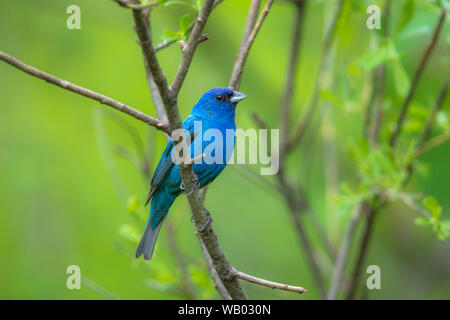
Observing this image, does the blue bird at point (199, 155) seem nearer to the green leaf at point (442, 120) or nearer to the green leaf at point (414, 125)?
the green leaf at point (414, 125)

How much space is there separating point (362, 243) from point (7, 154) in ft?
16.1

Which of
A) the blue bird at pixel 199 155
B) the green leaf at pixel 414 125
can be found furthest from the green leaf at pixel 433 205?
the blue bird at pixel 199 155

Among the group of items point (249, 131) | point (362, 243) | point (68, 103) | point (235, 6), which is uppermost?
point (235, 6)

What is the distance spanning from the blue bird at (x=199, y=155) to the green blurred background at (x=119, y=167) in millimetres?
1707

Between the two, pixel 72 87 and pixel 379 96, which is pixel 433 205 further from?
pixel 72 87

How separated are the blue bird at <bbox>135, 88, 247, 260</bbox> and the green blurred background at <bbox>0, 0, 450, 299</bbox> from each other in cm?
171

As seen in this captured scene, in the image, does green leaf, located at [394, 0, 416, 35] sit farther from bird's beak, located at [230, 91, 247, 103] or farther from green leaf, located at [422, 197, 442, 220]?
green leaf, located at [422, 197, 442, 220]

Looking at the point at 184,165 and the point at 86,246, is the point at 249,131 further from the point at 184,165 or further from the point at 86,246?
the point at 86,246

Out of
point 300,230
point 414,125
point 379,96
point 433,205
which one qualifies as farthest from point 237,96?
point 433,205
